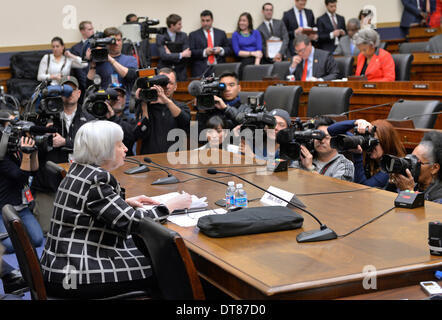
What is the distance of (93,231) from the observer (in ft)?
7.00

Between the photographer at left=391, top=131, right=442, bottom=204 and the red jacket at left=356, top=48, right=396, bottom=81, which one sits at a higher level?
the red jacket at left=356, top=48, right=396, bottom=81

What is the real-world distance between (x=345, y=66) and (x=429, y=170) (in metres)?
4.12

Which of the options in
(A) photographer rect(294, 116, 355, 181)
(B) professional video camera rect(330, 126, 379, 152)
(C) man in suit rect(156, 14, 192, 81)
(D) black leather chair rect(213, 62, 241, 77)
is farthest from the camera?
(C) man in suit rect(156, 14, 192, 81)

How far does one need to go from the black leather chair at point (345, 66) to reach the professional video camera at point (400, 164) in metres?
4.25

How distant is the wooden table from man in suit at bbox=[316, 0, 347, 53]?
6.71 metres

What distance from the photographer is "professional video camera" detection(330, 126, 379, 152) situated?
2639mm

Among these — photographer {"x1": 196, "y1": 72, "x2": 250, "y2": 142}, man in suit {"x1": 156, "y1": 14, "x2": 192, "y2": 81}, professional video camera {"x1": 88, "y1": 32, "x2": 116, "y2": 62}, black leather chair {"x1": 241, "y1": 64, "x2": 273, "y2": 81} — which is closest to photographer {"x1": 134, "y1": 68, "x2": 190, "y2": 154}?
photographer {"x1": 196, "y1": 72, "x2": 250, "y2": 142}

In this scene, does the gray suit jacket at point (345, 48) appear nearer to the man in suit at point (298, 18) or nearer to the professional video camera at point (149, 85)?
the man in suit at point (298, 18)

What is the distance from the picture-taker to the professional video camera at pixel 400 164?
8.03 ft

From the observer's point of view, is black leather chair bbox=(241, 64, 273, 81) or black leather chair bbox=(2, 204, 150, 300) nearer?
black leather chair bbox=(2, 204, 150, 300)

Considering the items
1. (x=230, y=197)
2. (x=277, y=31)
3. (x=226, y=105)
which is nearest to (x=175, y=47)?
(x=277, y=31)

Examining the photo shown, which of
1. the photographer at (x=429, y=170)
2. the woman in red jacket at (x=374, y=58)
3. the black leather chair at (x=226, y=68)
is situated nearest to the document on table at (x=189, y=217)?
the photographer at (x=429, y=170)

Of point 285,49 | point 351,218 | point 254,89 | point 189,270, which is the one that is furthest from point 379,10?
point 189,270

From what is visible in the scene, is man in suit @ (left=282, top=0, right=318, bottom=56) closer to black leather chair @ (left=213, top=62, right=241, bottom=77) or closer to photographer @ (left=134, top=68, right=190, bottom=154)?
black leather chair @ (left=213, top=62, right=241, bottom=77)
